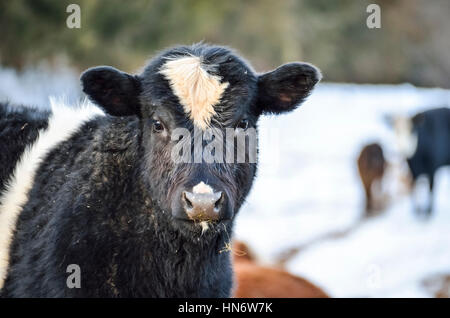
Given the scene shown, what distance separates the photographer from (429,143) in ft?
40.7

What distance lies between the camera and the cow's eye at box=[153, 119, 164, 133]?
3.68 m

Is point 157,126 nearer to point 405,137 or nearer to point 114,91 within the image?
point 114,91

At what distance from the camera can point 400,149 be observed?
13.2 m

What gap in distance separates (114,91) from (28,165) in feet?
2.35

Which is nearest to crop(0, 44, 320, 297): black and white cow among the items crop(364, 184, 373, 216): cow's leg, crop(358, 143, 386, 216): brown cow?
crop(364, 184, 373, 216): cow's leg

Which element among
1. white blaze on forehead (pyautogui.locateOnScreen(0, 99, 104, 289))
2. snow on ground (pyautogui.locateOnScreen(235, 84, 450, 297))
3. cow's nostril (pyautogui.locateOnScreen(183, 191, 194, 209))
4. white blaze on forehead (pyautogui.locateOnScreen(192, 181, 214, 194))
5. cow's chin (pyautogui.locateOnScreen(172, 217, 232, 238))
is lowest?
cow's chin (pyautogui.locateOnScreen(172, 217, 232, 238))

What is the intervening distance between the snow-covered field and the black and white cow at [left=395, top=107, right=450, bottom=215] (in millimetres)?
767

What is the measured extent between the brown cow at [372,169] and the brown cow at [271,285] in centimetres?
723

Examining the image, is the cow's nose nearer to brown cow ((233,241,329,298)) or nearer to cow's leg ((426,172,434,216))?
brown cow ((233,241,329,298))

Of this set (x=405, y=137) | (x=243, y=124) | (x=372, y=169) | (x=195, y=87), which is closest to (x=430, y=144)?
(x=405, y=137)

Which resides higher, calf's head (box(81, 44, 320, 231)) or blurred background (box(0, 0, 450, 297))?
blurred background (box(0, 0, 450, 297))

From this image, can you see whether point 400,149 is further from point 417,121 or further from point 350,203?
point 350,203

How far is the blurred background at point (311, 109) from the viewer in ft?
29.0

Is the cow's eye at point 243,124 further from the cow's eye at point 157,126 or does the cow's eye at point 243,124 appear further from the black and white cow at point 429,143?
the black and white cow at point 429,143
